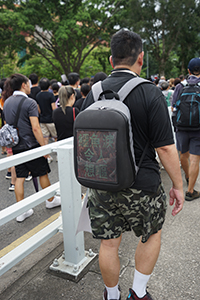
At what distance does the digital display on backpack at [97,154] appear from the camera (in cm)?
164

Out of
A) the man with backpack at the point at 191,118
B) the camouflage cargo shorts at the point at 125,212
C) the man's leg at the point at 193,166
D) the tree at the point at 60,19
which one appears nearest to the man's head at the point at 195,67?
the man with backpack at the point at 191,118

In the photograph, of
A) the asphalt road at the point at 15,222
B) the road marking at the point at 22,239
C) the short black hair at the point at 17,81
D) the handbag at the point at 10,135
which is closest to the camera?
the road marking at the point at 22,239

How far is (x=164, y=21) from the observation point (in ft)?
109

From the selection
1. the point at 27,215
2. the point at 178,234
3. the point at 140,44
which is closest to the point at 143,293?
the point at 178,234

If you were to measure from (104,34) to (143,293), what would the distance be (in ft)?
76.6

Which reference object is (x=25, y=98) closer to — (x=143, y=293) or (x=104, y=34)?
(x=143, y=293)

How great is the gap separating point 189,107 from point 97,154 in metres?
2.54

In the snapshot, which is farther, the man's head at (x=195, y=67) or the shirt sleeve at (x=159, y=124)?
the man's head at (x=195, y=67)

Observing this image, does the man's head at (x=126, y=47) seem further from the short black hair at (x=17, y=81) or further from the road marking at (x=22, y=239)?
the road marking at (x=22, y=239)

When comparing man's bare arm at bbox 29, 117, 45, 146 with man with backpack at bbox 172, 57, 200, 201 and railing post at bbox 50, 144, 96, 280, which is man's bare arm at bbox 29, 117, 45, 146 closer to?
railing post at bbox 50, 144, 96, 280

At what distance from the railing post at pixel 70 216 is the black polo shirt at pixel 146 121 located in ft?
2.44

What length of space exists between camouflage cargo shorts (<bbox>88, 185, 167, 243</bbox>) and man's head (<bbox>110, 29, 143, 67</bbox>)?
85 centimetres

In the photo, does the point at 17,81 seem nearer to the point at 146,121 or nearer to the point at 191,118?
the point at 191,118

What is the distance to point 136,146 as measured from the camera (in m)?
1.83
